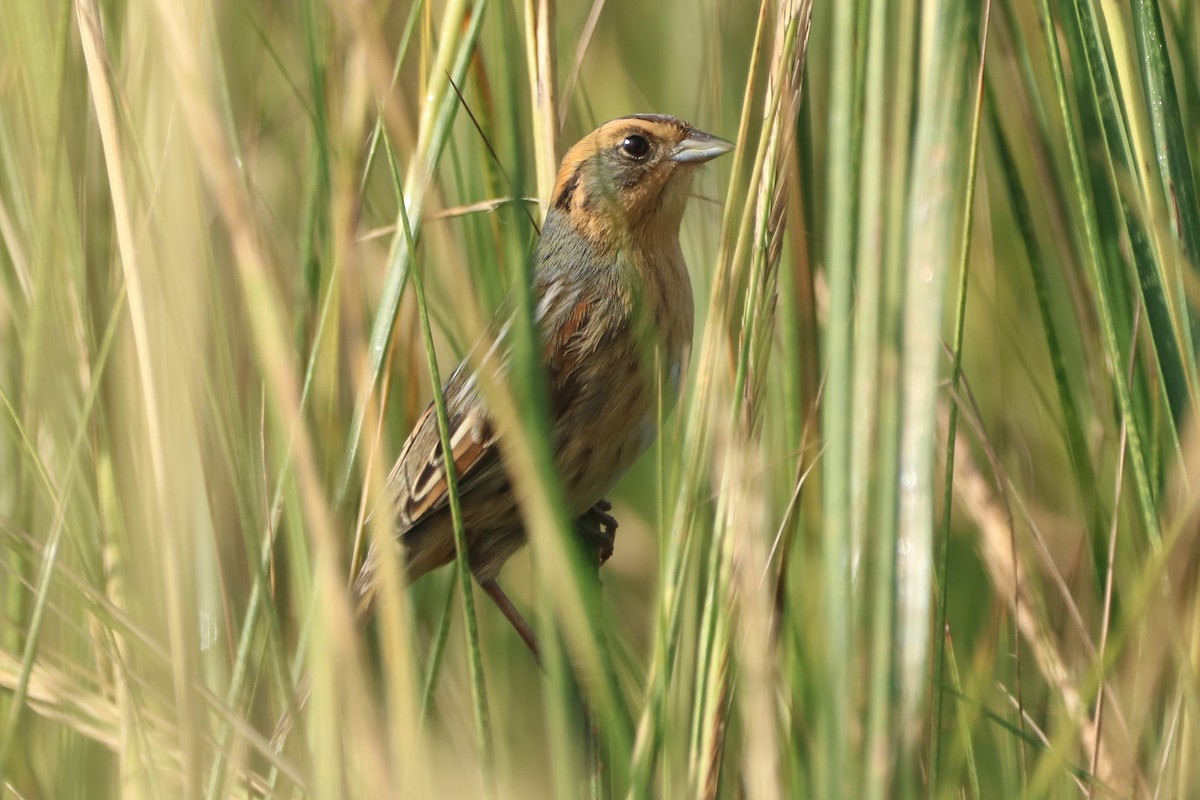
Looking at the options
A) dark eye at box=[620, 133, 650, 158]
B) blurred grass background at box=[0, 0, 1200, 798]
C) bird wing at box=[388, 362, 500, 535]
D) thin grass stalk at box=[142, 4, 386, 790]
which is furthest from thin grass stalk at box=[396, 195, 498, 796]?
dark eye at box=[620, 133, 650, 158]

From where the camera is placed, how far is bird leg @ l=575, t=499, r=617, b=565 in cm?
264

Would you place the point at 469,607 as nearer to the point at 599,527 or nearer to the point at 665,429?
the point at 665,429

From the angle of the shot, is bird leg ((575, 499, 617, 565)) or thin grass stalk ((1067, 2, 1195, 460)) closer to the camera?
thin grass stalk ((1067, 2, 1195, 460))

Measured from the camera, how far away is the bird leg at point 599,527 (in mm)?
2641

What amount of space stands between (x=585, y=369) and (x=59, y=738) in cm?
117

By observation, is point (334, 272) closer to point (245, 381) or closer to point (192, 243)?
point (192, 243)

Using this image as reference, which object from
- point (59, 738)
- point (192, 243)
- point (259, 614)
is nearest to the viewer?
point (192, 243)

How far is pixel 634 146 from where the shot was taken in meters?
2.58

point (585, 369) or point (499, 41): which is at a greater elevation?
point (499, 41)

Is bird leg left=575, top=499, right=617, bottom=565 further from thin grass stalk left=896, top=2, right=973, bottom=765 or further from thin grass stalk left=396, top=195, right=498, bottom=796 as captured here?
thin grass stalk left=896, top=2, right=973, bottom=765

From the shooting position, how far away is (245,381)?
2291mm

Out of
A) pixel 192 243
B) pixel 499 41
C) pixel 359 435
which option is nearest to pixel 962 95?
pixel 499 41

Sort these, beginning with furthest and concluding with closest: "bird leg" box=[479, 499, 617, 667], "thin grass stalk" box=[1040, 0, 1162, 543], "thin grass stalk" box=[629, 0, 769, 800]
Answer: "bird leg" box=[479, 499, 617, 667]
"thin grass stalk" box=[1040, 0, 1162, 543]
"thin grass stalk" box=[629, 0, 769, 800]

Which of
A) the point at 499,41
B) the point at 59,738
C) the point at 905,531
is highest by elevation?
the point at 499,41
